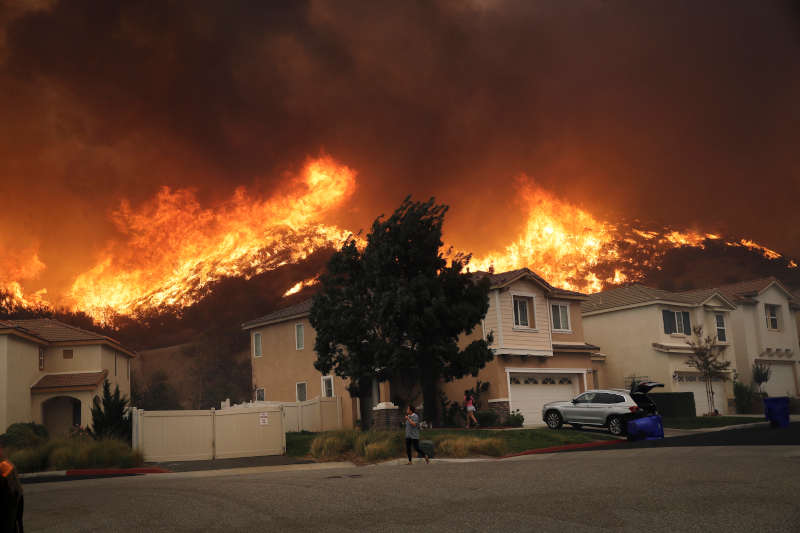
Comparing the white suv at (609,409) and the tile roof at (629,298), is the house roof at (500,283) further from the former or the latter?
the tile roof at (629,298)

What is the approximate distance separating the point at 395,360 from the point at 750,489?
54.7ft

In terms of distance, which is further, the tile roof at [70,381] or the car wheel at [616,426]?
the tile roof at [70,381]

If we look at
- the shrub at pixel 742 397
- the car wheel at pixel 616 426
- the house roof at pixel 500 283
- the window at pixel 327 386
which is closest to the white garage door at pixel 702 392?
the shrub at pixel 742 397

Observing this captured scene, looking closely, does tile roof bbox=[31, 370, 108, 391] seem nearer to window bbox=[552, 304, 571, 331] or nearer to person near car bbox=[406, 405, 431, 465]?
person near car bbox=[406, 405, 431, 465]

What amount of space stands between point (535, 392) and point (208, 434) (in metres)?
16.4

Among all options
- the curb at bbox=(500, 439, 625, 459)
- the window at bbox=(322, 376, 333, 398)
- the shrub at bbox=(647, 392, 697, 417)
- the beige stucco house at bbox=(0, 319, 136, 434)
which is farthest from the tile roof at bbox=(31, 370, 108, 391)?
the shrub at bbox=(647, 392, 697, 417)

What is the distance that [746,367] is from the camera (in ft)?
151

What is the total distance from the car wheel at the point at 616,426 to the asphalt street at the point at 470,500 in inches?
394

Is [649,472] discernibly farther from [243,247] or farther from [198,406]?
[243,247]

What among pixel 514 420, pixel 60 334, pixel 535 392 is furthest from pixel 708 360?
pixel 60 334

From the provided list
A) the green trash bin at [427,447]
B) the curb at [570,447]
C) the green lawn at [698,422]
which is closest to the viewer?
the green trash bin at [427,447]

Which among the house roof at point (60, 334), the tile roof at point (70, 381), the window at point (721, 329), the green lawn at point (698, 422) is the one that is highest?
the house roof at point (60, 334)

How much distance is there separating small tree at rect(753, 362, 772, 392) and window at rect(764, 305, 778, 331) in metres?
3.62

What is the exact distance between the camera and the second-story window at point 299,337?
37.9 metres
